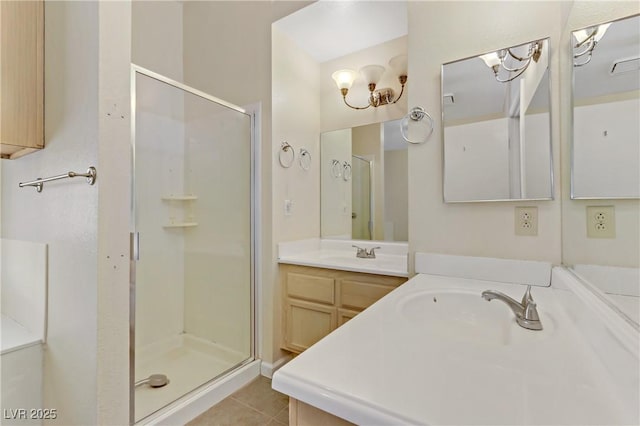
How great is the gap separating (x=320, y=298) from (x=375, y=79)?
1686 millimetres

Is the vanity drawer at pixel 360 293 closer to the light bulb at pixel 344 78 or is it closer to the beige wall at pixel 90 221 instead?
→ the beige wall at pixel 90 221

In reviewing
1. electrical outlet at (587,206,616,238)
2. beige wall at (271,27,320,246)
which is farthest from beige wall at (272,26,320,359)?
electrical outlet at (587,206,616,238)

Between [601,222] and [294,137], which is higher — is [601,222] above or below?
below

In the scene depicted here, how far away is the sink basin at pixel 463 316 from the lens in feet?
2.94

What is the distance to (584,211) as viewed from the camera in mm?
1101

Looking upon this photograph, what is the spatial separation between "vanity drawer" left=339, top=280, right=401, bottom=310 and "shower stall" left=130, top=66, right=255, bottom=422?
742 millimetres

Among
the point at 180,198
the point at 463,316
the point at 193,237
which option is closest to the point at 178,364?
the point at 193,237

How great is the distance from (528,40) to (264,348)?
7.81 ft

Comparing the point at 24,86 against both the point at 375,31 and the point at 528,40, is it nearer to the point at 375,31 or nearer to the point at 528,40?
the point at 375,31

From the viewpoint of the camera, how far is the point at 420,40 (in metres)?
1.62

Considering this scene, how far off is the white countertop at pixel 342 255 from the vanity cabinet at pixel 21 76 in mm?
1497

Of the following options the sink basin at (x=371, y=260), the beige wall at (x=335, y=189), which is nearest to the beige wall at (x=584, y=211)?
the sink basin at (x=371, y=260)

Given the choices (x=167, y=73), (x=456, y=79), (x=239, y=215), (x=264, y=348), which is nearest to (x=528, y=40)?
(x=456, y=79)

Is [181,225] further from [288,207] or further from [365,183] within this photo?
[365,183]
